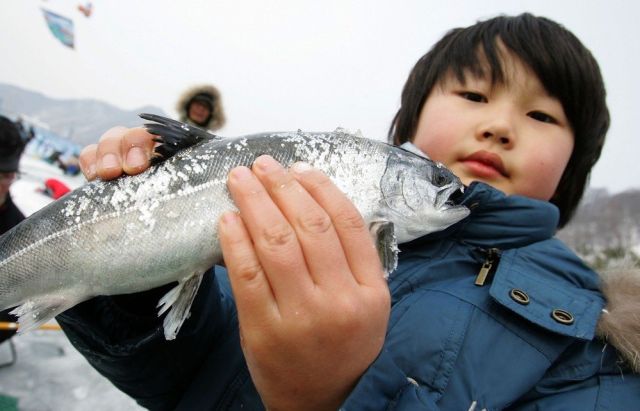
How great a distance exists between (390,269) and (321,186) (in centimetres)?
44

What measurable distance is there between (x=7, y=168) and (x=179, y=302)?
381 cm

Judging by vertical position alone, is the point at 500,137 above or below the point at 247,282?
above

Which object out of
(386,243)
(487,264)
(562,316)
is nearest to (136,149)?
(386,243)

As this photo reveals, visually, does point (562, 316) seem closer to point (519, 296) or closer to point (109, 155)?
point (519, 296)

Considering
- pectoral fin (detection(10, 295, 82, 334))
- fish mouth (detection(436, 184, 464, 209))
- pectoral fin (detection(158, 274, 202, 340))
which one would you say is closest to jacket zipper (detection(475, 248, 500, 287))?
fish mouth (detection(436, 184, 464, 209))

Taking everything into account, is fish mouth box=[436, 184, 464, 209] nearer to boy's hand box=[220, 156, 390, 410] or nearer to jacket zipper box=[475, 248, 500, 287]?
jacket zipper box=[475, 248, 500, 287]

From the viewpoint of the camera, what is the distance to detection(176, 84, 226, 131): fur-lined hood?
698cm

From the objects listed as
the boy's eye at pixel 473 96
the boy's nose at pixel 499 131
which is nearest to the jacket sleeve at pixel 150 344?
the boy's nose at pixel 499 131

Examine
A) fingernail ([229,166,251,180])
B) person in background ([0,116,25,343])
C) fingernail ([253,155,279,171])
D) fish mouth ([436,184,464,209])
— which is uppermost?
fingernail ([253,155,279,171])

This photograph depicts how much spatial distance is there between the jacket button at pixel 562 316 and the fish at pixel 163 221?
665 millimetres

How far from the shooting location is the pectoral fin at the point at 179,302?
1.43m

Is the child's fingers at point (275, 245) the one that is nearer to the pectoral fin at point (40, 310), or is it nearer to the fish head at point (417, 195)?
the fish head at point (417, 195)

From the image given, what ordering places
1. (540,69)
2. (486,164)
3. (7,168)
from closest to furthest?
(486,164) < (540,69) < (7,168)

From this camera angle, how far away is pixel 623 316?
1608 millimetres
